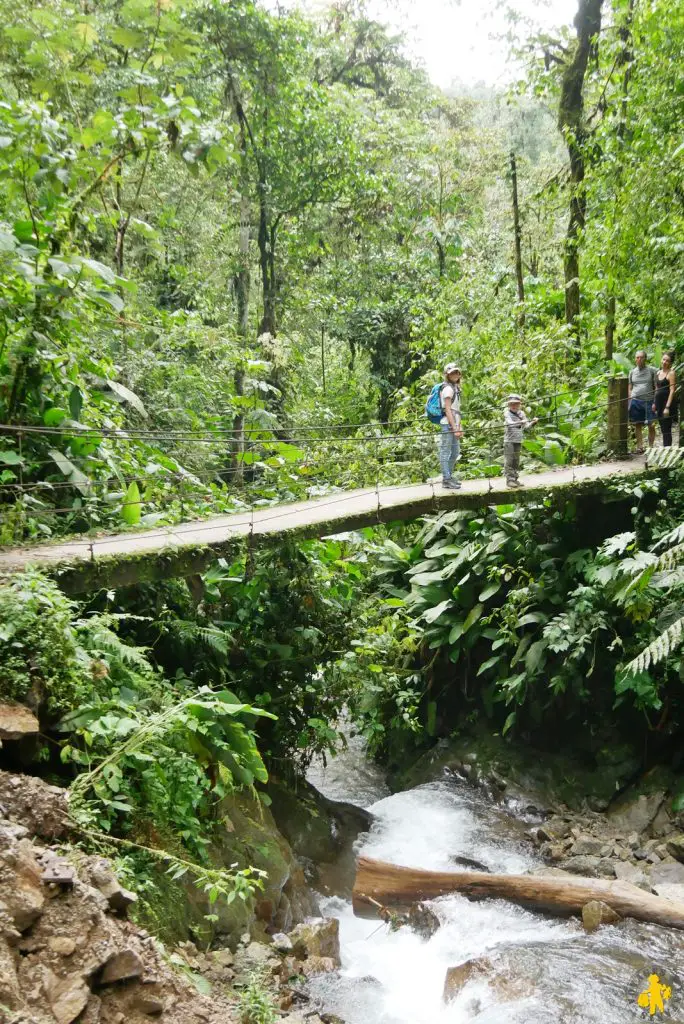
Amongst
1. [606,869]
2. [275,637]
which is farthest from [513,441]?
[606,869]

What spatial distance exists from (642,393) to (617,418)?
533mm

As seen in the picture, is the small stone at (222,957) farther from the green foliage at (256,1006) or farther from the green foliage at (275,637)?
the green foliage at (275,637)

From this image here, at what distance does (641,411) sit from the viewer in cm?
966

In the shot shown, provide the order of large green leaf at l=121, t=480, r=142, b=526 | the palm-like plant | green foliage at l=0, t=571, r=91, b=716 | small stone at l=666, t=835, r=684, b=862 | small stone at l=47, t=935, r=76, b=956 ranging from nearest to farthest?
1. small stone at l=47, t=935, r=76, b=956
2. green foliage at l=0, t=571, r=91, b=716
3. the palm-like plant
4. large green leaf at l=121, t=480, r=142, b=526
5. small stone at l=666, t=835, r=684, b=862

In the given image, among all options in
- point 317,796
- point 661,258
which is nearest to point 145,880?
point 317,796

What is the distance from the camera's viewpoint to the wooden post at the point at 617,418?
31.2ft

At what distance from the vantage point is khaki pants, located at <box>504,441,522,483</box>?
28.7 feet

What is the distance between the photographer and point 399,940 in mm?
6574

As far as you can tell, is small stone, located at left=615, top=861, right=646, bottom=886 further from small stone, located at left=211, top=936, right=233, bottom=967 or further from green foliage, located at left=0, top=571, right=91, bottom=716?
green foliage, located at left=0, top=571, right=91, bottom=716

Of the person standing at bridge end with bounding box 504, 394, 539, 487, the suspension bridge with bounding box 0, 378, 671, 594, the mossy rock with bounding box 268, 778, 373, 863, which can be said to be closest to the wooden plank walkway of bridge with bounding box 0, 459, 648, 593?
the suspension bridge with bounding box 0, 378, 671, 594

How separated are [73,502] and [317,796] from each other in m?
3.93

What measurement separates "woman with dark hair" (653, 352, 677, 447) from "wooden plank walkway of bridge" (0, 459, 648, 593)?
0.49 meters

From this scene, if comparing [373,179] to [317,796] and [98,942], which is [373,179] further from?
[98,942]

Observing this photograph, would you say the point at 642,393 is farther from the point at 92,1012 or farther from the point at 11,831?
the point at 92,1012
